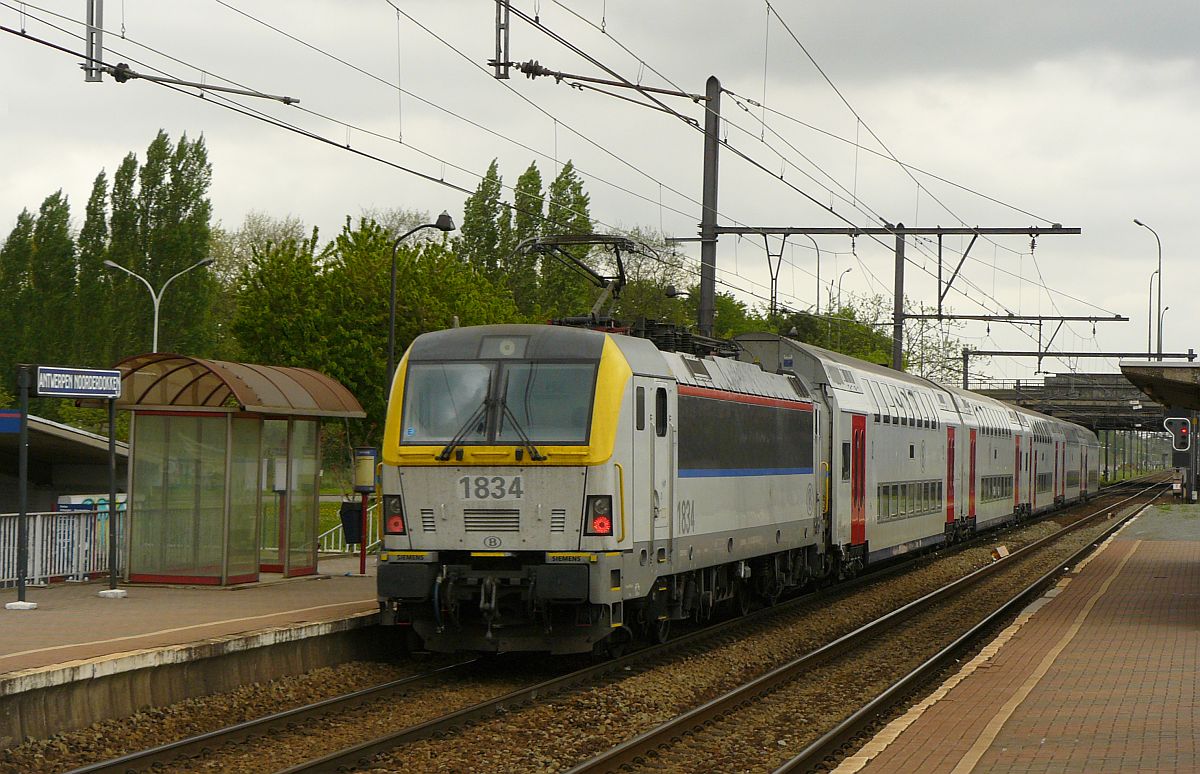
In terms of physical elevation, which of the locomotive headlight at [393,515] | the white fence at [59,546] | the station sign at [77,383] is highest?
the station sign at [77,383]

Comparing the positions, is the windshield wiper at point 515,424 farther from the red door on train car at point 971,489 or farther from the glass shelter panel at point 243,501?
the red door on train car at point 971,489

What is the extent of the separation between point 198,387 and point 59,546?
9.28 feet

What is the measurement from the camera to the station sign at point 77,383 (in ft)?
51.3

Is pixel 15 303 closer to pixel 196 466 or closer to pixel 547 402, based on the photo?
pixel 196 466

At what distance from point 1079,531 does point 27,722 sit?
38.5m

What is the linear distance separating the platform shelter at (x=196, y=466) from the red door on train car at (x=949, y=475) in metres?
17.9

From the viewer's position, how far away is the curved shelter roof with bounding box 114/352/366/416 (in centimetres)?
1764

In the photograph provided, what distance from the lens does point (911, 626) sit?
2002cm

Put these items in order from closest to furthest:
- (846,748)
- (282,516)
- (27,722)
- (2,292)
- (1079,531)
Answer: (27,722) < (846,748) < (282,516) < (1079,531) < (2,292)

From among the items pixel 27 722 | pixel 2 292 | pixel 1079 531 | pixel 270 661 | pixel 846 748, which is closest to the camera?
pixel 27 722

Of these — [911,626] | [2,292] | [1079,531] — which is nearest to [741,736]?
[911,626]

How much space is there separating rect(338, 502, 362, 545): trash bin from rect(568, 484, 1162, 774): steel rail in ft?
23.6

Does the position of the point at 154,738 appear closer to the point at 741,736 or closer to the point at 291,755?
the point at 291,755

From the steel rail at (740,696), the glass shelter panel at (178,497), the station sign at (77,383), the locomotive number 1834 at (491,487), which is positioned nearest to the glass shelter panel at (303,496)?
the glass shelter panel at (178,497)
